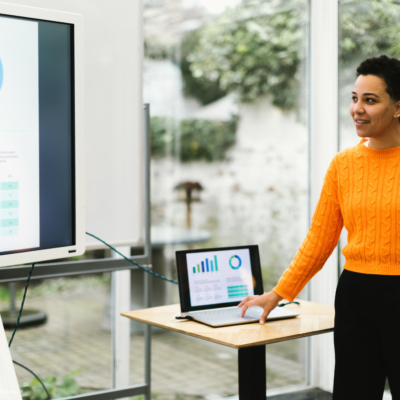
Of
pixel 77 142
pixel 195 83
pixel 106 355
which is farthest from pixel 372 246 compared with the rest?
pixel 195 83

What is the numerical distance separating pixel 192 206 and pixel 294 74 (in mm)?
969

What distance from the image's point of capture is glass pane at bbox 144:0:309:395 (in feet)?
9.94

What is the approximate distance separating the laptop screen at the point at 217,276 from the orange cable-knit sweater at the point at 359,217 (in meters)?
0.23

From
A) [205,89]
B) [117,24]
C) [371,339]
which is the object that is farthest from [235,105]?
[371,339]

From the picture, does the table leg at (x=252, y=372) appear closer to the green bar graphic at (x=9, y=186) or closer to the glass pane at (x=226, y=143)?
the green bar graphic at (x=9, y=186)

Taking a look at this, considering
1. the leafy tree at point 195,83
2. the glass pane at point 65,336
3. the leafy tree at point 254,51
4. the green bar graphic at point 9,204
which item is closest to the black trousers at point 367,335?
the green bar graphic at point 9,204

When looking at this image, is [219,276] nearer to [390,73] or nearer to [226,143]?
[390,73]

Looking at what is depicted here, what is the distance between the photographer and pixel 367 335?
5.17 feet

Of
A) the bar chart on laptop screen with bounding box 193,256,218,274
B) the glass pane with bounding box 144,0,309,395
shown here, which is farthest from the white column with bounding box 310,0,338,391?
the bar chart on laptop screen with bounding box 193,256,218,274

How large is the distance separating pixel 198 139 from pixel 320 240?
5.34ft

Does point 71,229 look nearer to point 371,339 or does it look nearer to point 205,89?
point 371,339

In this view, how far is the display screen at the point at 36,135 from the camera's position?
1.54 m

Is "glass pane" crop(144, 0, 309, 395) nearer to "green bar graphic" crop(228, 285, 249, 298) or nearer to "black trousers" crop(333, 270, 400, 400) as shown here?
"green bar graphic" crop(228, 285, 249, 298)

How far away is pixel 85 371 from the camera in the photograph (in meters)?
2.73
